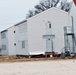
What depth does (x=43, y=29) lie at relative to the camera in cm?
5903

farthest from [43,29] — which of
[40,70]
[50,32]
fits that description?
[40,70]

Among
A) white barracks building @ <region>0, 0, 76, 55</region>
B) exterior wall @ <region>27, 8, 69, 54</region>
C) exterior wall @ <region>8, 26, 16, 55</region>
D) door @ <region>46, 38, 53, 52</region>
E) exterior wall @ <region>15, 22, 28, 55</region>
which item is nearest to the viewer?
white barracks building @ <region>0, 0, 76, 55</region>

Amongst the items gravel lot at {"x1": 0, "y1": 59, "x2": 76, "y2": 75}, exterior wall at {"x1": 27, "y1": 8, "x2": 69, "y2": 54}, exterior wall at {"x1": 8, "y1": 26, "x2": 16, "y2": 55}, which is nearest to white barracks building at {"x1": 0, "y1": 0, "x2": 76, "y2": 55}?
exterior wall at {"x1": 27, "y1": 8, "x2": 69, "y2": 54}

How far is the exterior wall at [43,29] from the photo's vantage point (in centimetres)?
5841

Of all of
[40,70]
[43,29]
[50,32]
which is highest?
[43,29]

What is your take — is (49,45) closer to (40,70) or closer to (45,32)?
(45,32)

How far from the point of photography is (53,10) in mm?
59906

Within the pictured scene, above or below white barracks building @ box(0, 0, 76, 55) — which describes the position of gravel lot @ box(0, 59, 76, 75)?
below

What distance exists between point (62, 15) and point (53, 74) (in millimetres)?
39693

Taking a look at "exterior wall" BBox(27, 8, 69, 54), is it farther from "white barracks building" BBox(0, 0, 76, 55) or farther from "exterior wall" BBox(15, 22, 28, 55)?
"exterior wall" BBox(15, 22, 28, 55)

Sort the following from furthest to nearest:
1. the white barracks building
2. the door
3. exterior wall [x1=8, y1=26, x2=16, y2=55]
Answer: exterior wall [x1=8, y1=26, x2=16, y2=55]
the door
the white barracks building

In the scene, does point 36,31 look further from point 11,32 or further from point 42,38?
point 11,32

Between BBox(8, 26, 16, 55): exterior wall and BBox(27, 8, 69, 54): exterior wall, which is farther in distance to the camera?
BBox(8, 26, 16, 55): exterior wall

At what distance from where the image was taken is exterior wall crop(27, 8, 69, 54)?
192 ft
